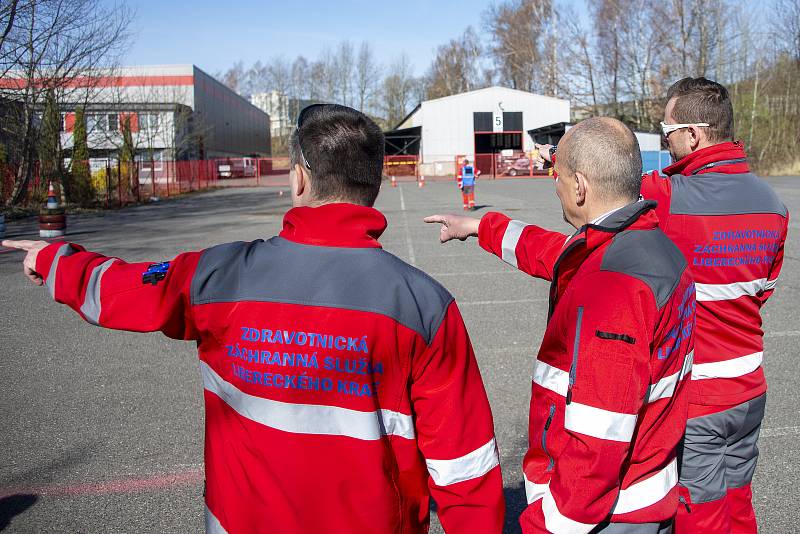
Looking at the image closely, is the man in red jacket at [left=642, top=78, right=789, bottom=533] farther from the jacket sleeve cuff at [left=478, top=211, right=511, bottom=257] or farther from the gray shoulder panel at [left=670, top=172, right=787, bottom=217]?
the jacket sleeve cuff at [left=478, top=211, right=511, bottom=257]

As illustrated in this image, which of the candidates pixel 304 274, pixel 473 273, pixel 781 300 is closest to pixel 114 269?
pixel 304 274

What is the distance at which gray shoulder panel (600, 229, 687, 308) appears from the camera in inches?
75.5

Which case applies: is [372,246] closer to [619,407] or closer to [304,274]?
[304,274]

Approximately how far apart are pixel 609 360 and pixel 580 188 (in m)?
0.58

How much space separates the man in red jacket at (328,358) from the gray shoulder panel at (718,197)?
1430mm

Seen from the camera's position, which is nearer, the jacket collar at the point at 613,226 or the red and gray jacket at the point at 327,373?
the red and gray jacket at the point at 327,373

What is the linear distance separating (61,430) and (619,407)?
173 inches

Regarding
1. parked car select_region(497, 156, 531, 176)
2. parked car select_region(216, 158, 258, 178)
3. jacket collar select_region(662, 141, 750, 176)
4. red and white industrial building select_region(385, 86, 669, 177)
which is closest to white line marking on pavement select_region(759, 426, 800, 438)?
jacket collar select_region(662, 141, 750, 176)

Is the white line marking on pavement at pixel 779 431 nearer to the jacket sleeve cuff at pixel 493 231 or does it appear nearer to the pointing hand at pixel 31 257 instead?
the jacket sleeve cuff at pixel 493 231

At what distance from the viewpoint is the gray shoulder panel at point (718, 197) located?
2873 millimetres

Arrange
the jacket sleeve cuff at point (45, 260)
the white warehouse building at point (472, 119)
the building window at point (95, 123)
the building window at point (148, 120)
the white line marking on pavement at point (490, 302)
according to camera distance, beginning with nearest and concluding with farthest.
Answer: the jacket sleeve cuff at point (45, 260)
the white line marking on pavement at point (490, 302)
the building window at point (95, 123)
the building window at point (148, 120)
the white warehouse building at point (472, 119)

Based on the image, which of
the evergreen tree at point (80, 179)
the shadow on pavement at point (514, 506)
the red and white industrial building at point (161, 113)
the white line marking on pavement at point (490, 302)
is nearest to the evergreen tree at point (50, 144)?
the evergreen tree at point (80, 179)

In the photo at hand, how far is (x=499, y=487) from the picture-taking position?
1.95 metres

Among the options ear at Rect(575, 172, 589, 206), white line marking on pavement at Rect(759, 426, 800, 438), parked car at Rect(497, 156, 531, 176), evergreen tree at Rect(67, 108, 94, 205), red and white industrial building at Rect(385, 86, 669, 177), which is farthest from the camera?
red and white industrial building at Rect(385, 86, 669, 177)
